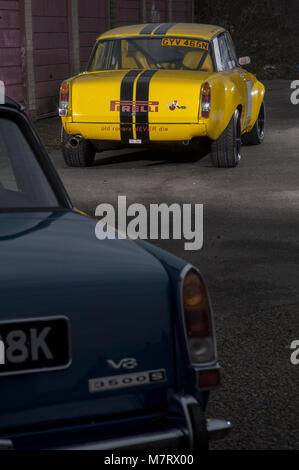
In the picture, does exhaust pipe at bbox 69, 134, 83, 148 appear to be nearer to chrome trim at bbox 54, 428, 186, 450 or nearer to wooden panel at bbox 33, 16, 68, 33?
wooden panel at bbox 33, 16, 68, 33

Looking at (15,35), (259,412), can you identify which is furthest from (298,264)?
(15,35)

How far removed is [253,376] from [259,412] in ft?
1.56

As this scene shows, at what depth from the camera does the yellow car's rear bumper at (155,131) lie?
1098 centimetres

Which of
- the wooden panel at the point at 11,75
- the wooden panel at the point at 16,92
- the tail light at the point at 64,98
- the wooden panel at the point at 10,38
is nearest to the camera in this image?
the tail light at the point at 64,98

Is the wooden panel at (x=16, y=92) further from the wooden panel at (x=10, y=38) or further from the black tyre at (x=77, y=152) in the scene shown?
the black tyre at (x=77, y=152)

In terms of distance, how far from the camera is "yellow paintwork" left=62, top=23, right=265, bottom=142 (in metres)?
10.9

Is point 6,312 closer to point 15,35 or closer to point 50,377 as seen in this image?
point 50,377

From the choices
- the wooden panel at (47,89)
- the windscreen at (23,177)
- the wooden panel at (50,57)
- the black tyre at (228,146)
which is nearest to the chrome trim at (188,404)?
the windscreen at (23,177)

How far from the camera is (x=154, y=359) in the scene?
2.90 meters

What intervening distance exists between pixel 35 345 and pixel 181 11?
31.9 m

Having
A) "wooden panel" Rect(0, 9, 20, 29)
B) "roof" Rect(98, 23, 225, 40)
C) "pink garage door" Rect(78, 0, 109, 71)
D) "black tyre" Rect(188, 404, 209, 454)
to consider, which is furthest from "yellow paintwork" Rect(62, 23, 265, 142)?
"pink garage door" Rect(78, 0, 109, 71)

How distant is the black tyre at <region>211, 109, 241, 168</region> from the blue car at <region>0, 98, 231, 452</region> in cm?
861

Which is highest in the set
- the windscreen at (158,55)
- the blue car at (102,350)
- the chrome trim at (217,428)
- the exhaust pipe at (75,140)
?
the blue car at (102,350)

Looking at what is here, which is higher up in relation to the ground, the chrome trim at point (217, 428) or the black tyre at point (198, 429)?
the black tyre at point (198, 429)
